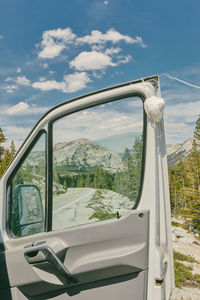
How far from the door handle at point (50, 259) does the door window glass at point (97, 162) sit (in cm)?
22

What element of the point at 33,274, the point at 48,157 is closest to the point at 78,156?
the point at 48,157

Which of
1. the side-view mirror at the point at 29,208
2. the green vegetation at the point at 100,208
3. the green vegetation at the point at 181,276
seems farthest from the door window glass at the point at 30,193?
the green vegetation at the point at 181,276

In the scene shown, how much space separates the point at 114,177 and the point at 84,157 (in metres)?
0.30

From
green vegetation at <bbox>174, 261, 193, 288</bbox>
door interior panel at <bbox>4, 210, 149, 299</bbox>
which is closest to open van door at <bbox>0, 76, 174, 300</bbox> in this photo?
door interior panel at <bbox>4, 210, 149, 299</bbox>

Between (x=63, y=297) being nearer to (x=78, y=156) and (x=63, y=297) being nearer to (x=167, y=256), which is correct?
(x=167, y=256)

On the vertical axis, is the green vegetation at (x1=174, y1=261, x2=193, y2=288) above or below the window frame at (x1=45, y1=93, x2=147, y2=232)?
below

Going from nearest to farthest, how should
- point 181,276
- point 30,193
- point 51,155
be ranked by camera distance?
point 51,155, point 30,193, point 181,276

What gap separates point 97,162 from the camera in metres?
2.10

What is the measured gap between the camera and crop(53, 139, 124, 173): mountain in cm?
206

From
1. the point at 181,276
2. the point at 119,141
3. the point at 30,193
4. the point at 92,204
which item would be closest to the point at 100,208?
the point at 92,204

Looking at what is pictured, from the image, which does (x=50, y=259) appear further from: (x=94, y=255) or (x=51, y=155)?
(x=51, y=155)

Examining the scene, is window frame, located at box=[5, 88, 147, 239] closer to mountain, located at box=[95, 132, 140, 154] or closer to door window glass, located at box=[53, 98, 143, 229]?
door window glass, located at box=[53, 98, 143, 229]

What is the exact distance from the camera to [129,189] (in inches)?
77.9

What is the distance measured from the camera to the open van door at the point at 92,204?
1882mm
